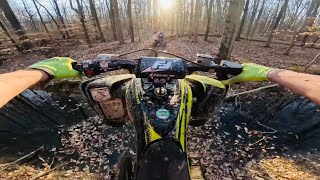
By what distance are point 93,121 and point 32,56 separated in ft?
52.4

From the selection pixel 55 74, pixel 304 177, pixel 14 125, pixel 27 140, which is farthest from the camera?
pixel 14 125

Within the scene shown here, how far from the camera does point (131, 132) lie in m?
7.87

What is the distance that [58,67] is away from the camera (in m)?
2.98

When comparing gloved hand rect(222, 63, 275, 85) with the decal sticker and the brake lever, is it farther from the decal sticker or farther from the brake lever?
the brake lever

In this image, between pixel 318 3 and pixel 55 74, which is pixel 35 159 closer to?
pixel 55 74

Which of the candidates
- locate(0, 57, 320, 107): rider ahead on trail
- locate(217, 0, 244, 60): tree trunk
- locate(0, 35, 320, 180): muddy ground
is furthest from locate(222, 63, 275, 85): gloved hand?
locate(217, 0, 244, 60): tree trunk

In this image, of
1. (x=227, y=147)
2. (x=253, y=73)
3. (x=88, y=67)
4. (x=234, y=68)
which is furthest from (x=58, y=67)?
(x=227, y=147)

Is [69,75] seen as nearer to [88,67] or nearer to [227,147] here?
[88,67]

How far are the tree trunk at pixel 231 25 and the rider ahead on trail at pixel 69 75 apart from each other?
7811 mm

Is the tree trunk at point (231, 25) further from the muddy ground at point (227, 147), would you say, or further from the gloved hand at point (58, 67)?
the gloved hand at point (58, 67)

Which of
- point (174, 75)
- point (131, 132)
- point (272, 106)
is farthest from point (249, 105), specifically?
point (174, 75)

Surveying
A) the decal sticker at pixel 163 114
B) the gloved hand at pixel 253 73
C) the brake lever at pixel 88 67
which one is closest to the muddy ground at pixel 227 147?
the gloved hand at pixel 253 73

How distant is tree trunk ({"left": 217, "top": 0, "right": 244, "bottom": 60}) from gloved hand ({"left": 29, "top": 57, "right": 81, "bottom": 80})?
8835 millimetres

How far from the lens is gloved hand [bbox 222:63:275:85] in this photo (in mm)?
2834
